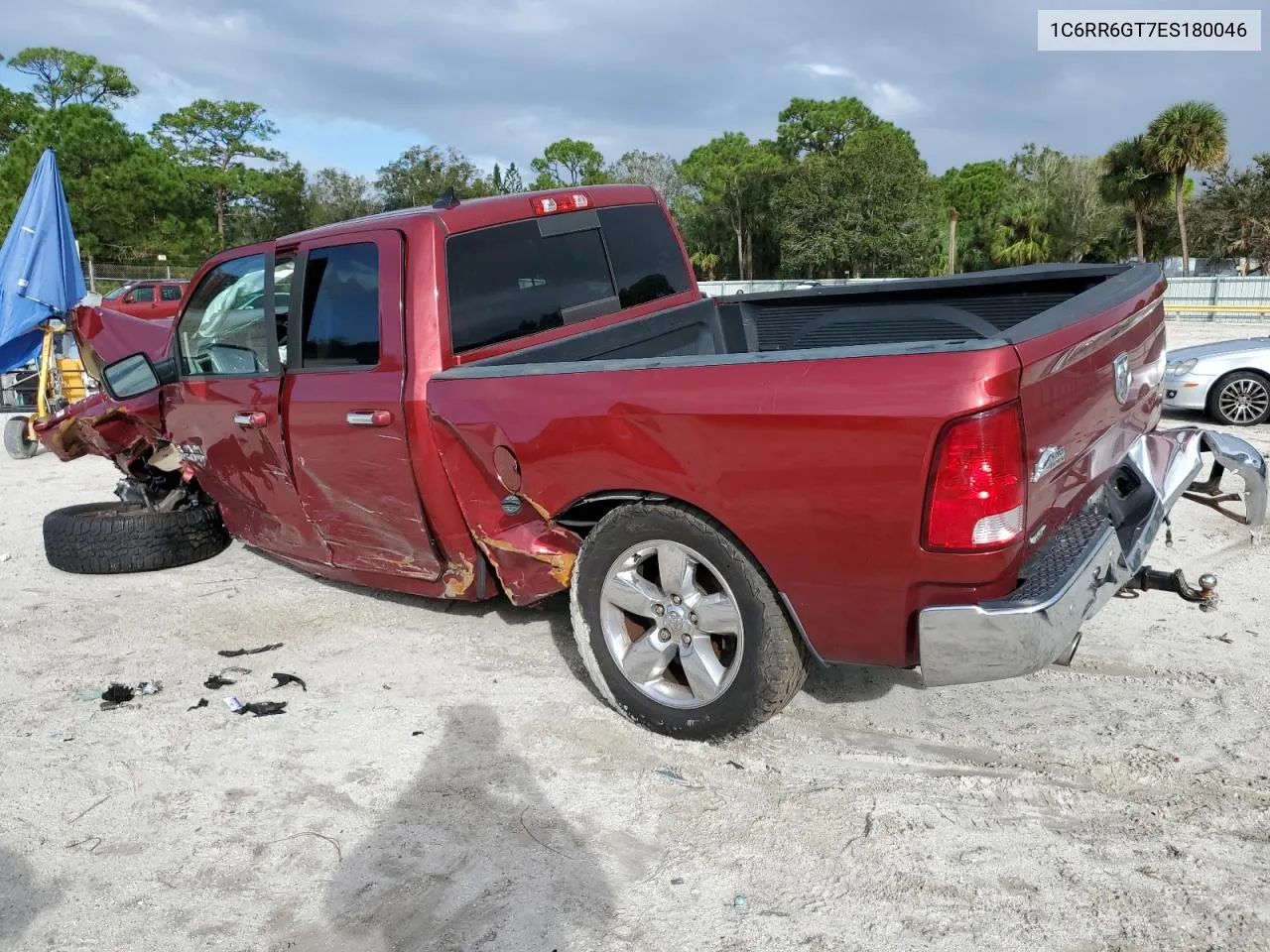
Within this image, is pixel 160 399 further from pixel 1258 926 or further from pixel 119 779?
pixel 1258 926

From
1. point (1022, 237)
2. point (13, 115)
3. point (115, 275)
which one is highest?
point (13, 115)

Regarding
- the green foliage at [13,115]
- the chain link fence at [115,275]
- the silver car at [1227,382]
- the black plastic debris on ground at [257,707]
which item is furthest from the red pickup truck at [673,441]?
the green foliage at [13,115]

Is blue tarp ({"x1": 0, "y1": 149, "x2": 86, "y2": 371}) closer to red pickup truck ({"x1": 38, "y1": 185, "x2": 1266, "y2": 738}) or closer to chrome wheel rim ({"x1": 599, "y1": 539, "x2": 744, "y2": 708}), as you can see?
red pickup truck ({"x1": 38, "y1": 185, "x2": 1266, "y2": 738})

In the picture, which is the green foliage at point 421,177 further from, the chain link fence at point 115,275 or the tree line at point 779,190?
the chain link fence at point 115,275

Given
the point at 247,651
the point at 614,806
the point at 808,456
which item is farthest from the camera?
the point at 247,651

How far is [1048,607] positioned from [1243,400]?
828 cm

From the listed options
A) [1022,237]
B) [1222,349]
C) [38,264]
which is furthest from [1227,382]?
[1022,237]

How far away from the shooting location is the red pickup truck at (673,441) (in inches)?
106

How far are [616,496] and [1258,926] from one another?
7.11 feet

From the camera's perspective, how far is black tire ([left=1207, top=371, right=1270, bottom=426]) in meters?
9.33

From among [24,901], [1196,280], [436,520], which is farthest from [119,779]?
[1196,280]

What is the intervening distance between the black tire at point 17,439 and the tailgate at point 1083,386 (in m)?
10.6

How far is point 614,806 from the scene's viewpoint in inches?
125

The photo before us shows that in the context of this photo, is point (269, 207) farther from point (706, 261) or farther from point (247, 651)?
point (247, 651)
